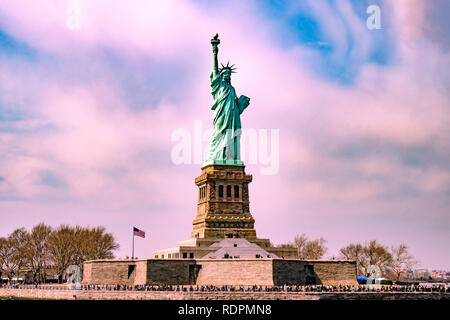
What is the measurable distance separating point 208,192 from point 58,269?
28.7 meters

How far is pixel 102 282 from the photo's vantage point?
242 feet

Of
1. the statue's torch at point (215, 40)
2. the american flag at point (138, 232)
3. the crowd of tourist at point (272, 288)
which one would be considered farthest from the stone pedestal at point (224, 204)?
the statue's torch at point (215, 40)

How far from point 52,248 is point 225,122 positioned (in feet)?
112

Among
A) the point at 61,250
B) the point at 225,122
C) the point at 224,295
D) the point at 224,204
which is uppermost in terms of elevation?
the point at 225,122

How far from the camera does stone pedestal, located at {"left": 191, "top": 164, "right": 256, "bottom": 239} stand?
282 ft

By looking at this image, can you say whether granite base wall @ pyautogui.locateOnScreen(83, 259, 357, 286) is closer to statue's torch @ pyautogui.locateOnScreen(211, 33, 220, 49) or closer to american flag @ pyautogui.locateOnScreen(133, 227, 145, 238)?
american flag @ pyautogui.locateOnScreen(133, 227, 145, 238)

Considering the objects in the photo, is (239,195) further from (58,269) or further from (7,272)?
(7,272)

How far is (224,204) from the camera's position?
87938mm

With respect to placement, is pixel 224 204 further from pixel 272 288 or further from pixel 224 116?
pixel 272 288

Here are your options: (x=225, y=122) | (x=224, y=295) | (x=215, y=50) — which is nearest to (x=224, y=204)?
(x=225, y=122)

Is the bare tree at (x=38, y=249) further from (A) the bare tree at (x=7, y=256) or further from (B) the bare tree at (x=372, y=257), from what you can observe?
(B) the bare tree at (x=372, y=257)
